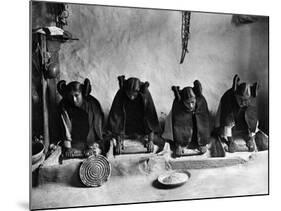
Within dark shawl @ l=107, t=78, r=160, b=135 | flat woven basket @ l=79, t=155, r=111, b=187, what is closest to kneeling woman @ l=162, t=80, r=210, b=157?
dark shawl @ l=107, t=78, r=160, b=135

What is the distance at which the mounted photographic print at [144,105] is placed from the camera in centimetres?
350

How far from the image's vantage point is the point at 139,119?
370 centimetres

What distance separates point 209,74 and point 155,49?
497 mm

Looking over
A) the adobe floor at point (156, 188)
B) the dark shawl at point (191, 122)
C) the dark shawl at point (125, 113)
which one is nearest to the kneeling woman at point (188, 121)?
the dark shawl at point (191, 122)

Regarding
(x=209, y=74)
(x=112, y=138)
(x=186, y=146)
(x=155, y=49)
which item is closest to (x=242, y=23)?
(x=209, y=74)

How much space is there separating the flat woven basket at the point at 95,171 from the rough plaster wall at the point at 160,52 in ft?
1.27

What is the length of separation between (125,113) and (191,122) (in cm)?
56

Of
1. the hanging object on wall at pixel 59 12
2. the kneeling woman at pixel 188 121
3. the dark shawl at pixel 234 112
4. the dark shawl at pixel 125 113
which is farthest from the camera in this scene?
the dark shawl at pixel 234 112

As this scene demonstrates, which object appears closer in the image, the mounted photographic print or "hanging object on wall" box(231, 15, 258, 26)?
the mounted photographic print

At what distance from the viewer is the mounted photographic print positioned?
3500 mm

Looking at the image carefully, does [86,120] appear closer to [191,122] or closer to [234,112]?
[191,122]

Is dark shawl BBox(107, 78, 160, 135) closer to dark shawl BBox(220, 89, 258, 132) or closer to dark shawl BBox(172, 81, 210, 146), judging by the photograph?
dark shawl BBox(172, 81, 210, 146)

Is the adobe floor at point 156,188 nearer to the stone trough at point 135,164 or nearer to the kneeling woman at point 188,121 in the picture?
the stone trough at point 135,164

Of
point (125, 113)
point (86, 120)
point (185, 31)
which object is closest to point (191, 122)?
point (125, 113)
